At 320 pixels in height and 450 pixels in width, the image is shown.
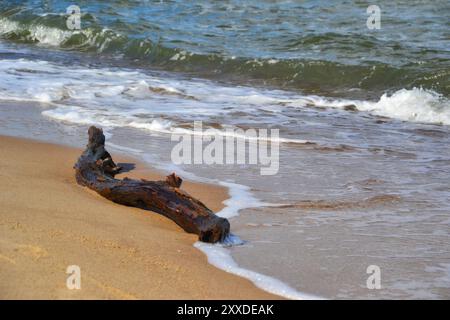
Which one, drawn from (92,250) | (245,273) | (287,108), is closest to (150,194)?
(92,250)

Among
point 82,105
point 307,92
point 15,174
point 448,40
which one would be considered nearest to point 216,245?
point 15,174

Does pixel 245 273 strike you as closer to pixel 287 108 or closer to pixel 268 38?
pixel 287 108

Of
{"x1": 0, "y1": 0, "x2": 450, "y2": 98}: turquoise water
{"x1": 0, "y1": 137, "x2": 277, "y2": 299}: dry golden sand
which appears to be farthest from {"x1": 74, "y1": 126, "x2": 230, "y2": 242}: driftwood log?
{"x1": 0, "y1": 0, "x2": 450, "y2": 98}: turquoise water

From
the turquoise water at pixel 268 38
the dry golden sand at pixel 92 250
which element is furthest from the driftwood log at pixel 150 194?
the turquoise water at pixel 268 38

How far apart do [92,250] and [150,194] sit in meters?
0.91

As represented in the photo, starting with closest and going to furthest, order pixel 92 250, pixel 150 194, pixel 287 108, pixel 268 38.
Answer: pixel 92 250 → pixel 150 194 → pixel 287 108 → pixel 268 38

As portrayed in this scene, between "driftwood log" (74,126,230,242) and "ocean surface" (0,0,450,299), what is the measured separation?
14 centimetres

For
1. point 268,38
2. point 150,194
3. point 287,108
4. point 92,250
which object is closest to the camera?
point 92,250

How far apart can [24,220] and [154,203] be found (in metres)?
0.82

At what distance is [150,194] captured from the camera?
469cm

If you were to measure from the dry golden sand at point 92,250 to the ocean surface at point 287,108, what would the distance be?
23 cm

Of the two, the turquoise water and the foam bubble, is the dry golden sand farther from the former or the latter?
the turquoise water

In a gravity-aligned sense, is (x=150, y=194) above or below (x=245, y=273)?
above

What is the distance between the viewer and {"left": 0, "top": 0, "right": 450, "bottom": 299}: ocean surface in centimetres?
431
